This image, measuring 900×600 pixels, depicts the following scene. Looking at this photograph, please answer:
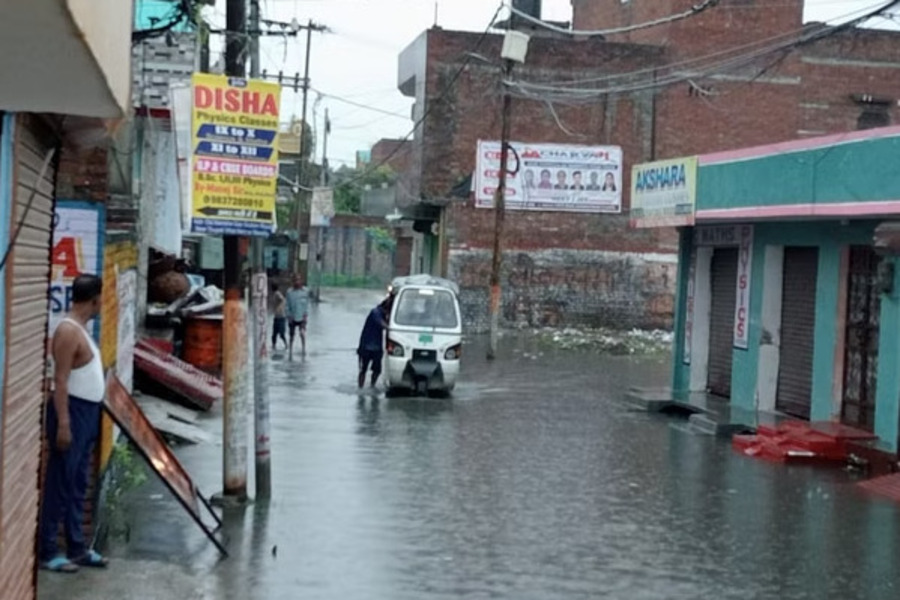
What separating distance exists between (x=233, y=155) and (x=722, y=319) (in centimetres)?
1252

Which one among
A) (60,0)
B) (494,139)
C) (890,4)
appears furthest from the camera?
(494,139)

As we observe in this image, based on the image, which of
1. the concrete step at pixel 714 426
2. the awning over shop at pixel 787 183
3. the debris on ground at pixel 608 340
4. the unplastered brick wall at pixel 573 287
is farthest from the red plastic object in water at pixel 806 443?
the unplastered brick wall at pixel 573 287

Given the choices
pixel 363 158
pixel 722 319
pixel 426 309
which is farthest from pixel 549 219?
pixel 363 158

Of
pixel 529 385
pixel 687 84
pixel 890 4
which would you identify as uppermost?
pixel 687 84

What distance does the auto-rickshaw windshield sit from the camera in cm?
2150

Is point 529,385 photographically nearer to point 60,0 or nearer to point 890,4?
point 890,4

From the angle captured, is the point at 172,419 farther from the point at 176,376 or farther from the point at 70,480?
the point at 70,480

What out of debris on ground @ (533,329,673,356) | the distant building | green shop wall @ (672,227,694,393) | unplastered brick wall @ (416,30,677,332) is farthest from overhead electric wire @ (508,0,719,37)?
the distant building

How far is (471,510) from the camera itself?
1135cm

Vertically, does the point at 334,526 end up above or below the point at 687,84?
below

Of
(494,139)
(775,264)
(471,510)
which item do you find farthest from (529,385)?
(494,139)

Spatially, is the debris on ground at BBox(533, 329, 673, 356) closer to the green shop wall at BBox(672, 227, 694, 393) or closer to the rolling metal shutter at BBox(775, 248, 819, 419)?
the green shop wall at BBox(672, 227, 694, 393)

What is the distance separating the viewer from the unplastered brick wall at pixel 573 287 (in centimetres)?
3984

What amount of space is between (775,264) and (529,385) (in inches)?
267
